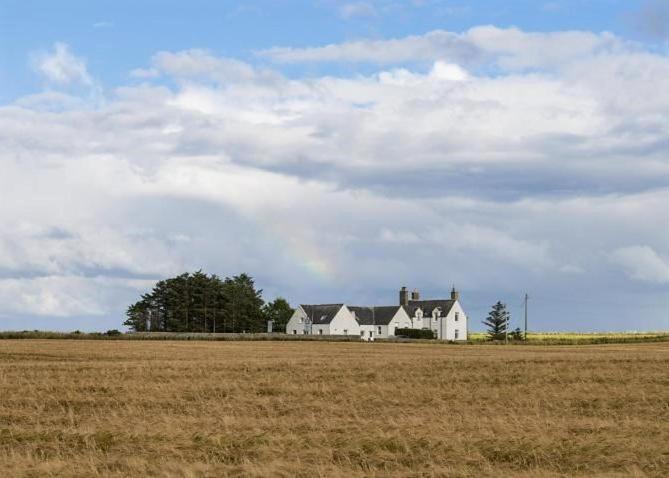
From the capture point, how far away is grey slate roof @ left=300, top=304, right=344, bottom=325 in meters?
150

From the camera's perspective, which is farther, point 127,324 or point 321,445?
point 127,324

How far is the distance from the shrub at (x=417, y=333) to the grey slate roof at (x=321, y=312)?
11.5 metres

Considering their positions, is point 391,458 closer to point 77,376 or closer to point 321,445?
point 321,445

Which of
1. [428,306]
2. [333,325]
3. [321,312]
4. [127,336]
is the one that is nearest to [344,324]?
[333,325]

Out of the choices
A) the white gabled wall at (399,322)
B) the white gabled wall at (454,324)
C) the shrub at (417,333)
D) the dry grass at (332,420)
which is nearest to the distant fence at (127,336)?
the shrub at (417,333)

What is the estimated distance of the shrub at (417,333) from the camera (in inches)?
5492

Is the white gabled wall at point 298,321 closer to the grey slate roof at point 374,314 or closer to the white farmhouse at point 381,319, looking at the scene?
the white farmhouse at point 381,319

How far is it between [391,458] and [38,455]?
728 centimetres

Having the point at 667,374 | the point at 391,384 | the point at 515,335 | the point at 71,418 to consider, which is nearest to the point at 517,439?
the point at 71,418

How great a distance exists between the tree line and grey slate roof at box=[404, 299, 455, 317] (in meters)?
26.2

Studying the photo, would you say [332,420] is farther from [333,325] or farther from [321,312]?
[321,312]

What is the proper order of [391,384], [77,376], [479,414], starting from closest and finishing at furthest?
[479,414] → [391,384] → [77,376]

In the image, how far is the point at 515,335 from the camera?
491 ft

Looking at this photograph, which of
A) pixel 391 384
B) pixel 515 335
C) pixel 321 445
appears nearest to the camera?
pixel 321 445
